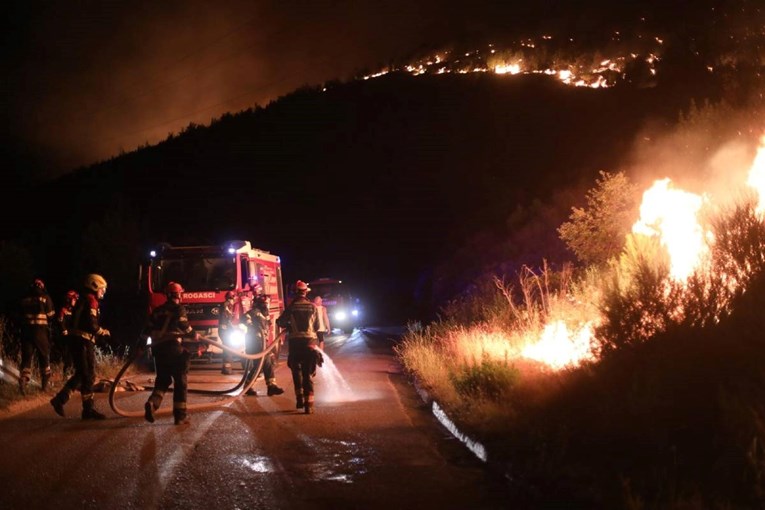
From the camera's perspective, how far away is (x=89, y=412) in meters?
10.0

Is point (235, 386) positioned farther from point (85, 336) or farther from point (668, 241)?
point (668, 241)

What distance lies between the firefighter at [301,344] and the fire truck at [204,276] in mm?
5013

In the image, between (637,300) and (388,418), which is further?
(388,418)

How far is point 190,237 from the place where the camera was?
5503cm

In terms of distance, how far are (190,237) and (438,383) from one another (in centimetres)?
4619

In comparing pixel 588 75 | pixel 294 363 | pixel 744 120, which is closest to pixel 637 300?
pixel 294 363

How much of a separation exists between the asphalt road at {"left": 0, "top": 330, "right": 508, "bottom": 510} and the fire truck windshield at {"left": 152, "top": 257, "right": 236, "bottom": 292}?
5016 mm

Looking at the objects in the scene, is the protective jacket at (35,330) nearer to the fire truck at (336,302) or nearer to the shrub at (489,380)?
the shrub at (489,380)

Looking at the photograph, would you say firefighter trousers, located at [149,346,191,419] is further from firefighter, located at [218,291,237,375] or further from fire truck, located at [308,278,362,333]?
fire truck, located at [308,278,362,333]

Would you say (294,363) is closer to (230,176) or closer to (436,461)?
(436,461)

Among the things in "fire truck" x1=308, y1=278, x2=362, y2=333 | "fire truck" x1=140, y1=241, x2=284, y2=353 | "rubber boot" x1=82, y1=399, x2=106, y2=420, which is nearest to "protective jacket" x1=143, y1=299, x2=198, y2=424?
"rubber boot" x1=82, y1=399, x2=106, y2=420

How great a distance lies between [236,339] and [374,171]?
48812 millimetres

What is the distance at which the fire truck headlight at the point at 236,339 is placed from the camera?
51.9ft

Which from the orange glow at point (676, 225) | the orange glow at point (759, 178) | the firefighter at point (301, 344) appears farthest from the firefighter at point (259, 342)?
the orange glow at point (759, 178)
